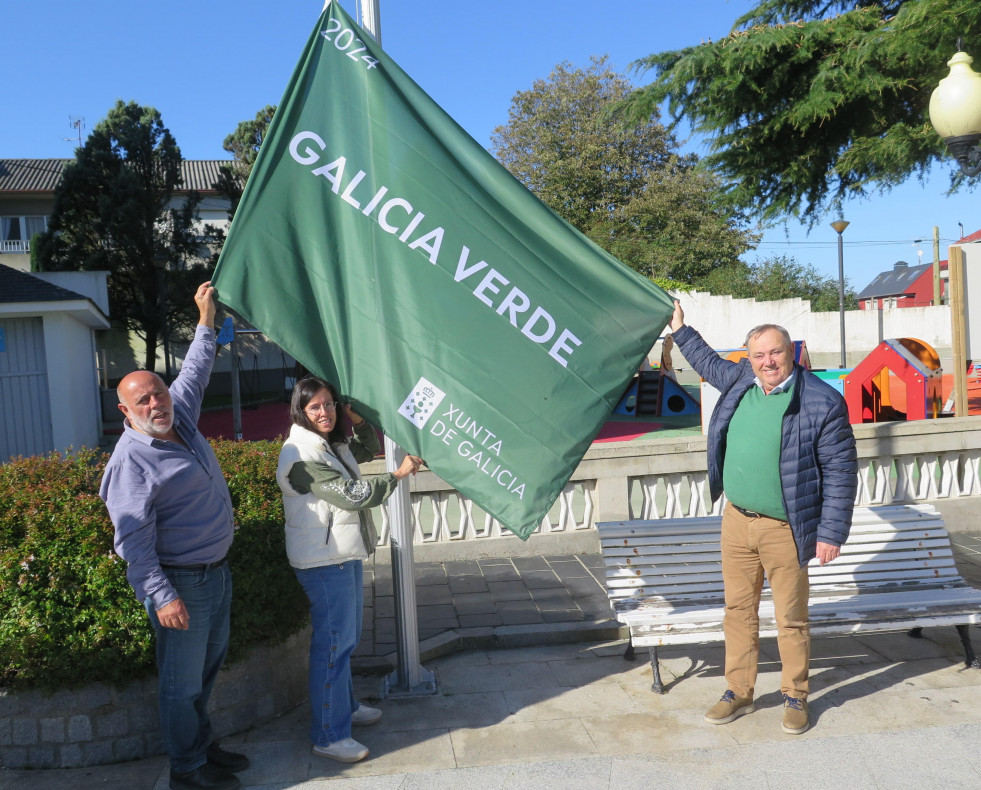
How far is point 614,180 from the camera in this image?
44.6m

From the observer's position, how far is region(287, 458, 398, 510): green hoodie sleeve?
12.5 feet

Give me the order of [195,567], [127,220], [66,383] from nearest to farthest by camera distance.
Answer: [195,567] → [66,383] → [127,220]

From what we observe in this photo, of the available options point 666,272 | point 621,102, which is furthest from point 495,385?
point 666,272

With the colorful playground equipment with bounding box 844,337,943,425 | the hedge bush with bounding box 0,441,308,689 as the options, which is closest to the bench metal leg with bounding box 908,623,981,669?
the hedge bush with bounding box 0,441,308,689

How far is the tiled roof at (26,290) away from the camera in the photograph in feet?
55.2

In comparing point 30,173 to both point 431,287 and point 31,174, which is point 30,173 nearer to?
point 31,174

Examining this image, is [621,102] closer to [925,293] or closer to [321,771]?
[321,771]

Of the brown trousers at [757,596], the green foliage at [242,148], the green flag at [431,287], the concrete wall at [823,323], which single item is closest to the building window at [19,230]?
the green foliage at [242,148]

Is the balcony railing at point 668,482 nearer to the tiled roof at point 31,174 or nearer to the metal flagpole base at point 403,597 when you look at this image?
the metal flagpole base at point 403,597

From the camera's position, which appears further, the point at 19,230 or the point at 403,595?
the point at 19,230

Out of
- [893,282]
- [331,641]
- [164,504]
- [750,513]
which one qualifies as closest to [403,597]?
[331,641]

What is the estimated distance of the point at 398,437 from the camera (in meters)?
3.92

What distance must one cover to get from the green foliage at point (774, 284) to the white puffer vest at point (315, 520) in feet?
139

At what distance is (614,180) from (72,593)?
43.3 meters
